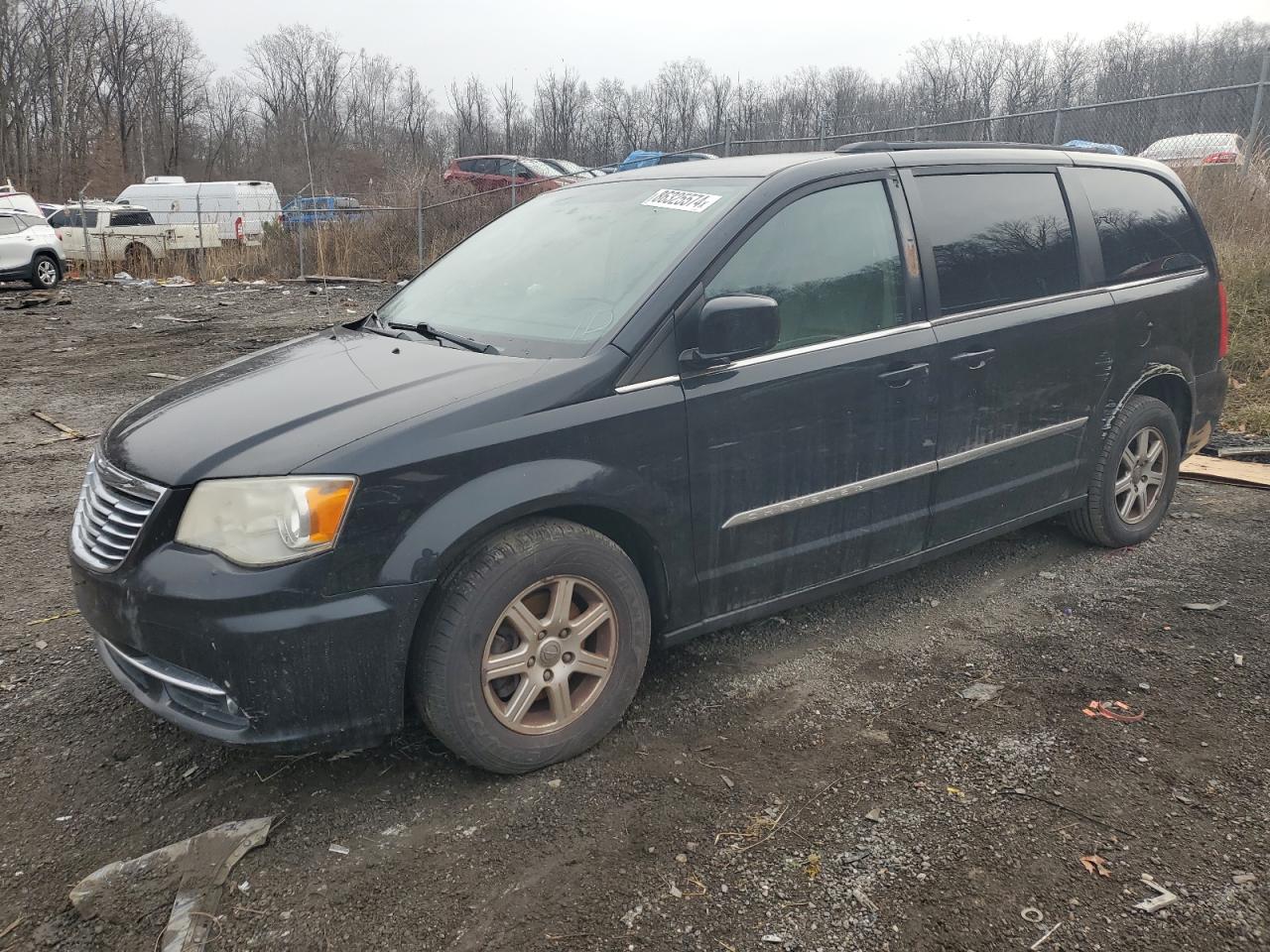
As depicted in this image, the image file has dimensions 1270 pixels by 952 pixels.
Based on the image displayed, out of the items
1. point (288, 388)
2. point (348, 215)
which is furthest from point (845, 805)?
point (348, 215)

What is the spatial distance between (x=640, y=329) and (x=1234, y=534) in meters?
3.75

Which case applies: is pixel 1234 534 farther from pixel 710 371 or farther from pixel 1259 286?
pixel 1259 286

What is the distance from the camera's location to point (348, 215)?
65.1 ft

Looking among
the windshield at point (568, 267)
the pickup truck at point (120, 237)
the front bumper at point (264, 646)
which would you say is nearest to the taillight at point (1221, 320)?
the windshield at point (568, 267)

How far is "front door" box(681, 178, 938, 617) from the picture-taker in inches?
120

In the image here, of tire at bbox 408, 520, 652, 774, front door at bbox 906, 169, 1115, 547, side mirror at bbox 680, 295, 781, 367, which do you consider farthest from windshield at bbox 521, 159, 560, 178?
tire at bbox 408, 520, 652, 774

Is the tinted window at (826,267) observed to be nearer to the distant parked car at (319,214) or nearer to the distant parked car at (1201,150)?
the distant parked car at (1201,150)

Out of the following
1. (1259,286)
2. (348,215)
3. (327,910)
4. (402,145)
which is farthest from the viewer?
(402,145)

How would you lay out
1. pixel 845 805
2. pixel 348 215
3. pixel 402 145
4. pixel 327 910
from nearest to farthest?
pixel 327 910
pixel 845 805
pixel 348 215
pixel 402 145

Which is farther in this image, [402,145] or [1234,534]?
[402,145]

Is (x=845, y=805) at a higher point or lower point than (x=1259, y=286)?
lower

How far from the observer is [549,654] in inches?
109

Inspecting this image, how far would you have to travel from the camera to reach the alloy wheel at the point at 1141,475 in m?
4.52

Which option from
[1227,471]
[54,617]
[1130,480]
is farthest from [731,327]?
[1227,471]
